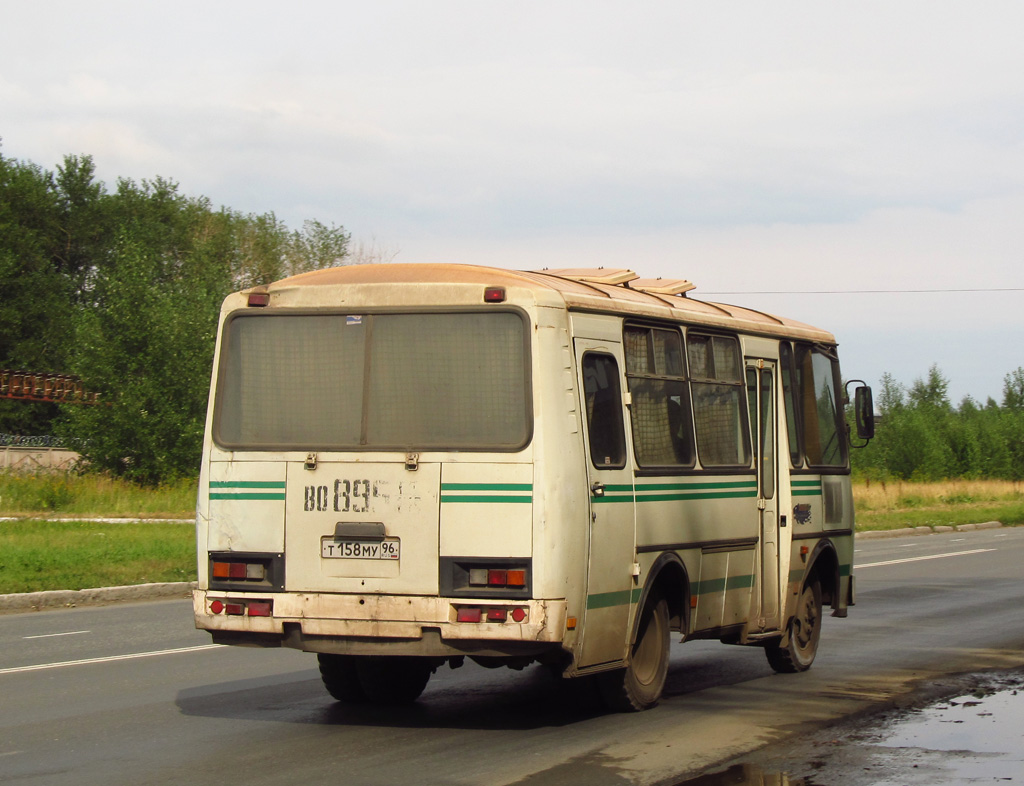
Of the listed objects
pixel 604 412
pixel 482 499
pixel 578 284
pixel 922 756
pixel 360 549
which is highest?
pixel 578 284

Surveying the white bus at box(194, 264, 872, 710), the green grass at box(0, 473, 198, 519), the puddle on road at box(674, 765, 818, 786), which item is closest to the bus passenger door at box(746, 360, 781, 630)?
the white bus at box(194, 264, 872, 710)

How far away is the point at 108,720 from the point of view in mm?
8719

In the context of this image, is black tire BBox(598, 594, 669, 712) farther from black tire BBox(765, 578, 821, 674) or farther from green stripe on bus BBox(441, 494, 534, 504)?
black tire BBox(765, 578, 821, 674)

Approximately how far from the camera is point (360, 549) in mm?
8203

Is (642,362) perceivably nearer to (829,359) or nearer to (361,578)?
(361,578)

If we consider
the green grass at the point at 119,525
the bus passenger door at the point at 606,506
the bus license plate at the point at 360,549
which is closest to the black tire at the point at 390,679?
the bus license plate at the point at 360,549

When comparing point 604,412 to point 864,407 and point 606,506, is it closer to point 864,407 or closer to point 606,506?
point 606,506

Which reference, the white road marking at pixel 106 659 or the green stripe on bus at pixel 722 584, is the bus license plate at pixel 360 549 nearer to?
the green stripe on bus at pixel 722 584

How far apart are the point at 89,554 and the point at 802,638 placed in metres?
12.8

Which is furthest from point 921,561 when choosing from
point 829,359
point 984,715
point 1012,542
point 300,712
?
point 300,712

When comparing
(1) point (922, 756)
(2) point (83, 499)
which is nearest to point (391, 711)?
(1) point (922, 756)

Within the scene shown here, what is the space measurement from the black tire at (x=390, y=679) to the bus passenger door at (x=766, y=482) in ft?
9.29

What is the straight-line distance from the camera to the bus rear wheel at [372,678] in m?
9.38

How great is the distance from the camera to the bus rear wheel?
9383 millimetres
